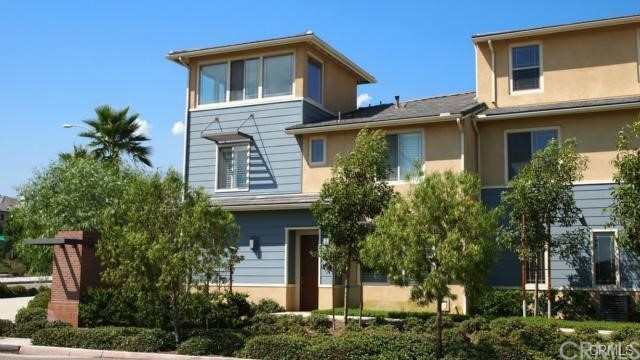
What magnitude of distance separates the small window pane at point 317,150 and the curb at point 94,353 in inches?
399

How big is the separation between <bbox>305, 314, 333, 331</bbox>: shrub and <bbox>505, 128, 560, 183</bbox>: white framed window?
752 cm

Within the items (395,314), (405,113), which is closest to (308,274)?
(395,314)

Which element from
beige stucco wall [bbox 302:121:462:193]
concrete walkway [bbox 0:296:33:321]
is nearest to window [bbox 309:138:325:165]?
beige stucco wall [bbox 302:121:462:193]

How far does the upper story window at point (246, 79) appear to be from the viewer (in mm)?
23500

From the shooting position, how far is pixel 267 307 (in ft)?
69.5

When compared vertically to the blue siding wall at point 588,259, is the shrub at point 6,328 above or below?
below

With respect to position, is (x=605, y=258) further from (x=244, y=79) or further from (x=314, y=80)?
(x=244, y=79)

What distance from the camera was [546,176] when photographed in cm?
1777

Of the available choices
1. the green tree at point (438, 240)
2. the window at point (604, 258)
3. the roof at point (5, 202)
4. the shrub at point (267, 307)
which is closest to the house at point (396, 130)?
the window at point (604, 258)

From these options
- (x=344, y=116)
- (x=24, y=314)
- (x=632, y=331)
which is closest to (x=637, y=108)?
(x=632, y=331)

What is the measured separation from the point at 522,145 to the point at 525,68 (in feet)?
9.02

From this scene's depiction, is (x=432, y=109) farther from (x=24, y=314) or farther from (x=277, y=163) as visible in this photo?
(x=24, y=314)

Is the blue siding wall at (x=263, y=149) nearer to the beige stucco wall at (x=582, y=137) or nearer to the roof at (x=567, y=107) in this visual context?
the beige stucco wall at (x=582, y=137)

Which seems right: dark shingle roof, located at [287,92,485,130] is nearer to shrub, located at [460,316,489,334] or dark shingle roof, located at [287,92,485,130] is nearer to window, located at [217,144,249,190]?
window, located at [217,144,249,190]
